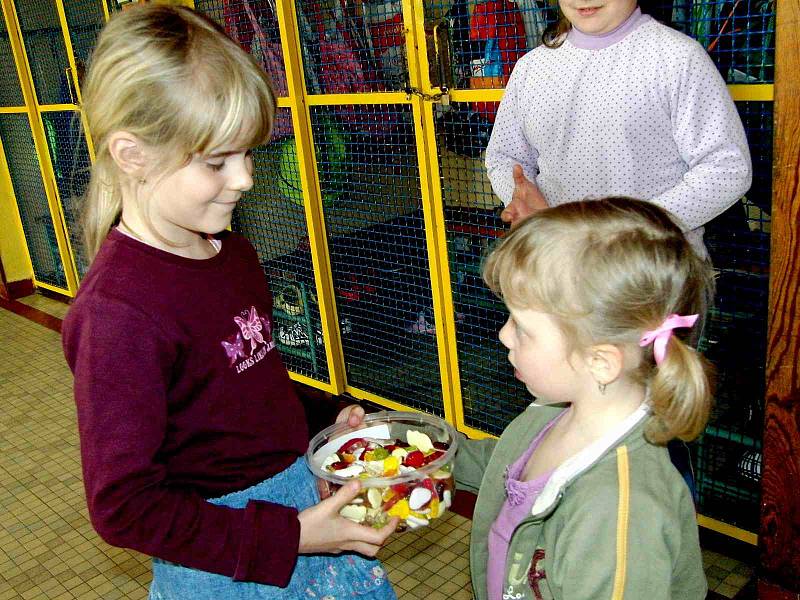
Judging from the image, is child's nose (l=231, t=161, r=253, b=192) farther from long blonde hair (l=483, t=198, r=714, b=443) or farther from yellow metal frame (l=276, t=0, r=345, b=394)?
yellow metal frame (l=276, t=0, r=345, b=394)

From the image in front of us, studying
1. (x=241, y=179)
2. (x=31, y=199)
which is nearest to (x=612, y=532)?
(x=241, y=179)

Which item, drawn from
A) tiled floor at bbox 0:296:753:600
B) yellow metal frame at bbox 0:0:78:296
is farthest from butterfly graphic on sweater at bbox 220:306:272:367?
yellow metal frame at bbox 0:0:78:296

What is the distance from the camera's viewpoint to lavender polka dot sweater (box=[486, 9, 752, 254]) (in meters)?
1.43

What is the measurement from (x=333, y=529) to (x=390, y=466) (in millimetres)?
133

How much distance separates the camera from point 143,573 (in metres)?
2.09

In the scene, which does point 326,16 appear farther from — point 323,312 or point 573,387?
point 573,387

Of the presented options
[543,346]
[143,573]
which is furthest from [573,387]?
[143,573]

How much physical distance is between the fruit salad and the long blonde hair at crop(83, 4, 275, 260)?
1.63ft

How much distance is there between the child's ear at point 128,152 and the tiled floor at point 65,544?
4.28 feet

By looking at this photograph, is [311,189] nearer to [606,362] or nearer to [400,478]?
[400,478]

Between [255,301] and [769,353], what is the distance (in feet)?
3.03

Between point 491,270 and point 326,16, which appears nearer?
point 491,270

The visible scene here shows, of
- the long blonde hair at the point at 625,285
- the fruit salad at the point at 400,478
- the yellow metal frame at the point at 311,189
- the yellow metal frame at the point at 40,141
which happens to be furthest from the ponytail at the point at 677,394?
the yellow metal frame at the point at 40,141

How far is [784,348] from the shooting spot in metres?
1.39
